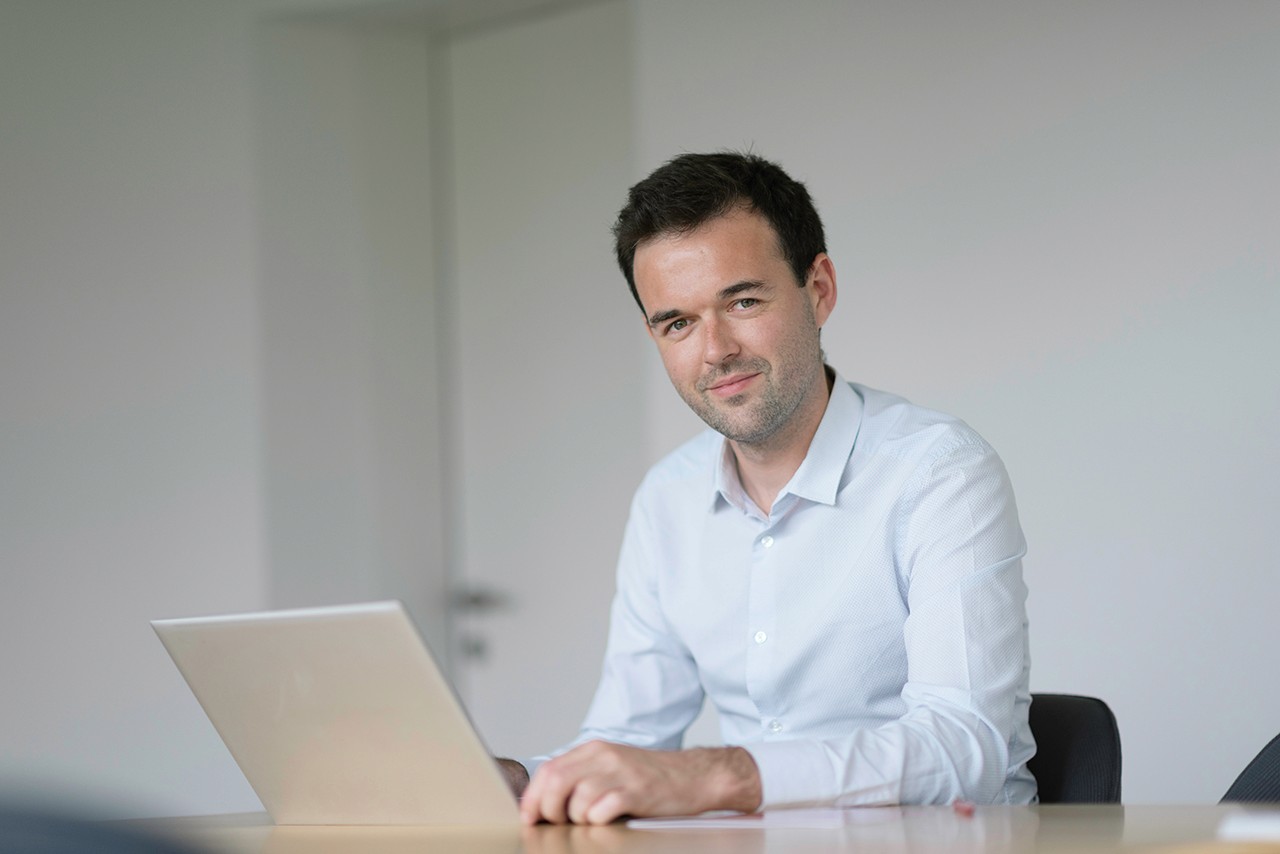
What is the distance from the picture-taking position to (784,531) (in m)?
2.10

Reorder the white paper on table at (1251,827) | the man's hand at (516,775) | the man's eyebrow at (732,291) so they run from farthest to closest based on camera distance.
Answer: the man's eyebrow at (732,291)
the man's hand at (516,775)
the white paper on table at (1251,827)

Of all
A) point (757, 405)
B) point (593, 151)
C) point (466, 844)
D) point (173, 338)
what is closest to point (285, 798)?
point (466, 844)

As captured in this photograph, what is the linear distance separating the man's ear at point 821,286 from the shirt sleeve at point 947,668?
398mm

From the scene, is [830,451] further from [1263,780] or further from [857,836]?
[857,836]

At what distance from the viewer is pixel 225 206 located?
3787 mm

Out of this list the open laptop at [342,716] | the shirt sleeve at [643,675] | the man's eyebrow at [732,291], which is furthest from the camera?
the shirt sleeve at [643,675]

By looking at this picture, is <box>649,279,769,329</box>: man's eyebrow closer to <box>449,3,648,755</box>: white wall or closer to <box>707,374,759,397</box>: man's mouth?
<box>707,374,759,397</box>: man's mouth

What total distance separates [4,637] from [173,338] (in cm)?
86

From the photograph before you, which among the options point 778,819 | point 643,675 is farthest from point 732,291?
point 778,819

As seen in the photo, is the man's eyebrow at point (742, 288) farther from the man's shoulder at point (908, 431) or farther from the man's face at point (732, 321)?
the man's shoulder at point (908, 431)

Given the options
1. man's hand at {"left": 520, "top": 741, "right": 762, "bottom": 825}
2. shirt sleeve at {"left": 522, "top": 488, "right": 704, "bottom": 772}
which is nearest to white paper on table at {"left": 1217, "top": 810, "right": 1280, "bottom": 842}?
man's hand at {"left": 520, "top": 741, "right": 762, "bottom": 825}

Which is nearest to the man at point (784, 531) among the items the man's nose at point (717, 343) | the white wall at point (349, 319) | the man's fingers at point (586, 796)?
the man's nose at point (717, 343)

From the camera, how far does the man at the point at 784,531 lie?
1802 mm

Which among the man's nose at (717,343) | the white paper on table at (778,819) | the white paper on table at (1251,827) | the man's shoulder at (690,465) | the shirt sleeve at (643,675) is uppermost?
the man's nose at (717,343)
